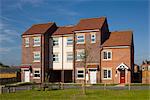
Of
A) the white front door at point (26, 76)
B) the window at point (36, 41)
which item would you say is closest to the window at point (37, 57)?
the window at point (36, 41)

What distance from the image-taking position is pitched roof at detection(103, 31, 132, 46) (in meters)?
51.9

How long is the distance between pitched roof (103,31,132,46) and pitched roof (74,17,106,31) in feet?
10.2

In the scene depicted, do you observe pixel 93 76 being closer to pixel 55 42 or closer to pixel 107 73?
pixel 107 73

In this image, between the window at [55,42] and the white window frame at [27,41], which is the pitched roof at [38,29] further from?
the window at [55,42]

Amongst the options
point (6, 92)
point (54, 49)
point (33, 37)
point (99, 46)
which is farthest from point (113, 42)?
point (6, 92)

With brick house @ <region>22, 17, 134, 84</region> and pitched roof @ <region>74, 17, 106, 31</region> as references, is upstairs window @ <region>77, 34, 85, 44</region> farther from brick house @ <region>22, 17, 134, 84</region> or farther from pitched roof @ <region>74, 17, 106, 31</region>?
pitched roof @ <region>74, 17, 106, 31</region>

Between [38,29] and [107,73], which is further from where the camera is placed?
[38,29]

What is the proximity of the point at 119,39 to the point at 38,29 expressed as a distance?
56.5 ft

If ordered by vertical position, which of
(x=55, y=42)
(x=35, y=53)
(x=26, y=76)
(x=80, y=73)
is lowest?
(x=26, y=76)

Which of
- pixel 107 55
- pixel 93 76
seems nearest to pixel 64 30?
pixel 107 55

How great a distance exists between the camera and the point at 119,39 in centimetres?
5375

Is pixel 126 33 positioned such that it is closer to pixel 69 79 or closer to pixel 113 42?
pixel 113 42

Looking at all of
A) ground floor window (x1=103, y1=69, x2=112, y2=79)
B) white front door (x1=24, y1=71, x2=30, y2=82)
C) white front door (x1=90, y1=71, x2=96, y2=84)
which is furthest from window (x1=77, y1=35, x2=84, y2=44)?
white front door (x1=24, y1=71, x2=30, y2=82)

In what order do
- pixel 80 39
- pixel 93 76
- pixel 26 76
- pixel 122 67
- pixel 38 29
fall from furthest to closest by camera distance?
pixel 38 29
pixel 26 76
pixel 80 39
pixel 93 76
pixel 122 67
